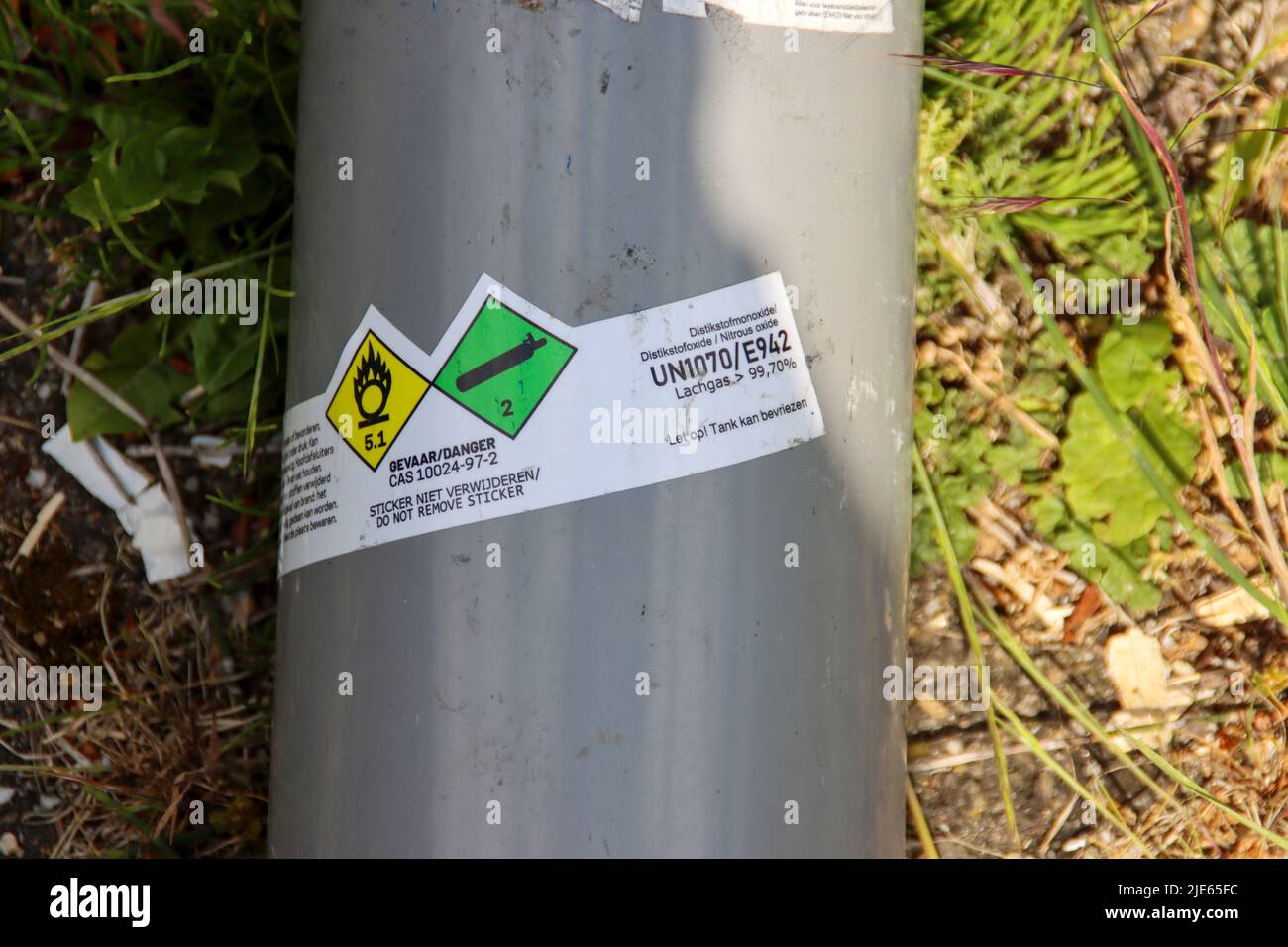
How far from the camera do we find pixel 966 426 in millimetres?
1675

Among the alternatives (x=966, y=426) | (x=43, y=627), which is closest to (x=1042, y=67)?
(x=966, y=426)

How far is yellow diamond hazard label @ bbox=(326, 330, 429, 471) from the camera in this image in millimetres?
1106

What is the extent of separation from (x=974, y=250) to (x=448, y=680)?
3.40ft

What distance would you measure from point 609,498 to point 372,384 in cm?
27

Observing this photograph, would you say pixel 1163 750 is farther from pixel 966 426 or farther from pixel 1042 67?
pixel 1042 67

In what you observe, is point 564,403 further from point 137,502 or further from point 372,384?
point 137,502

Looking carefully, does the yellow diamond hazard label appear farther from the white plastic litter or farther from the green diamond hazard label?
the white plastic litter

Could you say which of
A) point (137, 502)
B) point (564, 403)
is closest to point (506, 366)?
point (564, 403)

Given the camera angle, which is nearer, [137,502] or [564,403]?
[564,403]

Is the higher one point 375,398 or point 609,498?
point 375,398

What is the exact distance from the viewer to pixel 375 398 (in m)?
1.13

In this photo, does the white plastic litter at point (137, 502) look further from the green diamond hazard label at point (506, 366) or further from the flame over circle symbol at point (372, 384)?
the green diamond hazard label at point (506, 366)

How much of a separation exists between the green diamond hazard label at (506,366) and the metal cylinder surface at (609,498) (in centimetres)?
3

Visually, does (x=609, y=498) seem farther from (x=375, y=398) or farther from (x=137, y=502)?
(x=137, y=502)
